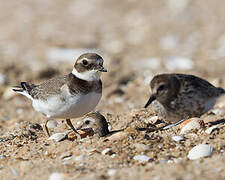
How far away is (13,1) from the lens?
18844 millimetres

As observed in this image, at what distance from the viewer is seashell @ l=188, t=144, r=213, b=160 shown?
4.71 m

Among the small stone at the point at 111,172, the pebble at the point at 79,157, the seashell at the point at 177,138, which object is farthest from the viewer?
the seashell at the point at 177,138

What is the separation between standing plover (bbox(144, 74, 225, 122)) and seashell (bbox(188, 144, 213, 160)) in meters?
0.89

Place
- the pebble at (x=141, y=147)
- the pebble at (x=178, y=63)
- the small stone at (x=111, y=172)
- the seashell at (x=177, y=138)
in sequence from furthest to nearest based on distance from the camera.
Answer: the pebble at (x=178, y=63) → the seashell at (x=177, y=138) → the pebble at (x=141, y=147) → the small stone at (x=111, y=172)

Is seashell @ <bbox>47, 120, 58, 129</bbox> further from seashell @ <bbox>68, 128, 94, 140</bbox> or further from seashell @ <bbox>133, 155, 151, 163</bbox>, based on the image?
seashell @ <bbox>133, 155, 151, 163</bbox>

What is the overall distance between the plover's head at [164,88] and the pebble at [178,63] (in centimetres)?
478

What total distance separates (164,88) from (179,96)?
0.76ft

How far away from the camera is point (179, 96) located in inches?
223

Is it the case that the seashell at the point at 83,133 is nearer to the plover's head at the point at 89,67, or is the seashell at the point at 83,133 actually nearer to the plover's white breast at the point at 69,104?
the plover's white breast at the point at 69,104

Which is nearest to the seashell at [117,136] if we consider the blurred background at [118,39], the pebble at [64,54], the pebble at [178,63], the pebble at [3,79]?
the blurred background at [118,39]

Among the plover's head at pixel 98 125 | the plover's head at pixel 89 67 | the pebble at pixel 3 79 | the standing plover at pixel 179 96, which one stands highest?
the plover's head at pixel 89 67

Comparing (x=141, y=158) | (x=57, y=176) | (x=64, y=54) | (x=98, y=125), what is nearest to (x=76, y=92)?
(x=98, y=125)

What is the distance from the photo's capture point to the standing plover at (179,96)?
18.5ft

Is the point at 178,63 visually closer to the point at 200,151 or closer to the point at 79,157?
the point at 200,151
